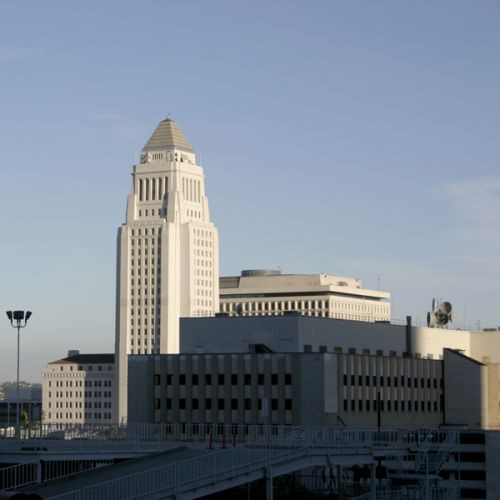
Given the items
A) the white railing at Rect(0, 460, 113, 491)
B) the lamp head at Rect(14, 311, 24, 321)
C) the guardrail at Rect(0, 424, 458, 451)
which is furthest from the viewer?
the lamp head at Rect(14, 311, 24, 321)

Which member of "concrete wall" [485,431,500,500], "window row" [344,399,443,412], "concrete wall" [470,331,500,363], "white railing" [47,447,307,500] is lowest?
"concrete wall" [485,431,500,500]

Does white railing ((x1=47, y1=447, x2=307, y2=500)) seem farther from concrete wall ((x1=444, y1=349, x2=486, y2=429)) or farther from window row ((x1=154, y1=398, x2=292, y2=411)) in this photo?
concrete wall ((x1=444, y1=349, x2=486, y2=429))

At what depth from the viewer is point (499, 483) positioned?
12544cm

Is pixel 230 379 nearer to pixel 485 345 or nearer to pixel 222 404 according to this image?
pixel 222 404

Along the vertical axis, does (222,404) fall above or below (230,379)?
below

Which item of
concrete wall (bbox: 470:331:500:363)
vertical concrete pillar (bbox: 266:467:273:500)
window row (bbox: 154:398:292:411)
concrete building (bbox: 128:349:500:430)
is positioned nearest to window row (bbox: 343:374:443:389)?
concrete building (bbox: 128:349:500:430)

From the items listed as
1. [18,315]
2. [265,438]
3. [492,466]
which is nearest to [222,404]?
[492,466]

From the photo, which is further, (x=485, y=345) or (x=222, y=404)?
(x=485, y=345)

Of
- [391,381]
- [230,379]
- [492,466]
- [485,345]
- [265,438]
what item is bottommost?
[492,466]

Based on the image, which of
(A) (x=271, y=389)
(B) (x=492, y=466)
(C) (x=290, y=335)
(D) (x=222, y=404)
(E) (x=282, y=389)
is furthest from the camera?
(C) (x=290, y=335)

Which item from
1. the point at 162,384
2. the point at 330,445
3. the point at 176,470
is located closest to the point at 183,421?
the point at 162,384

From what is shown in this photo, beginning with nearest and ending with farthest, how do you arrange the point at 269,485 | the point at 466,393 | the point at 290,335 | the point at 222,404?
1. the point at 269,485
2. the point at 222,404
3. the point at 290,335
4. the point at 466,393

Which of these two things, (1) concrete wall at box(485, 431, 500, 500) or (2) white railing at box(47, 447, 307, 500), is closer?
(2) white railing at box(47, 447, 307, 500)

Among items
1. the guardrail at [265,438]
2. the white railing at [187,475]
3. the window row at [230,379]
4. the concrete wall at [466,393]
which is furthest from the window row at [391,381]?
the white railing at [187,475]
